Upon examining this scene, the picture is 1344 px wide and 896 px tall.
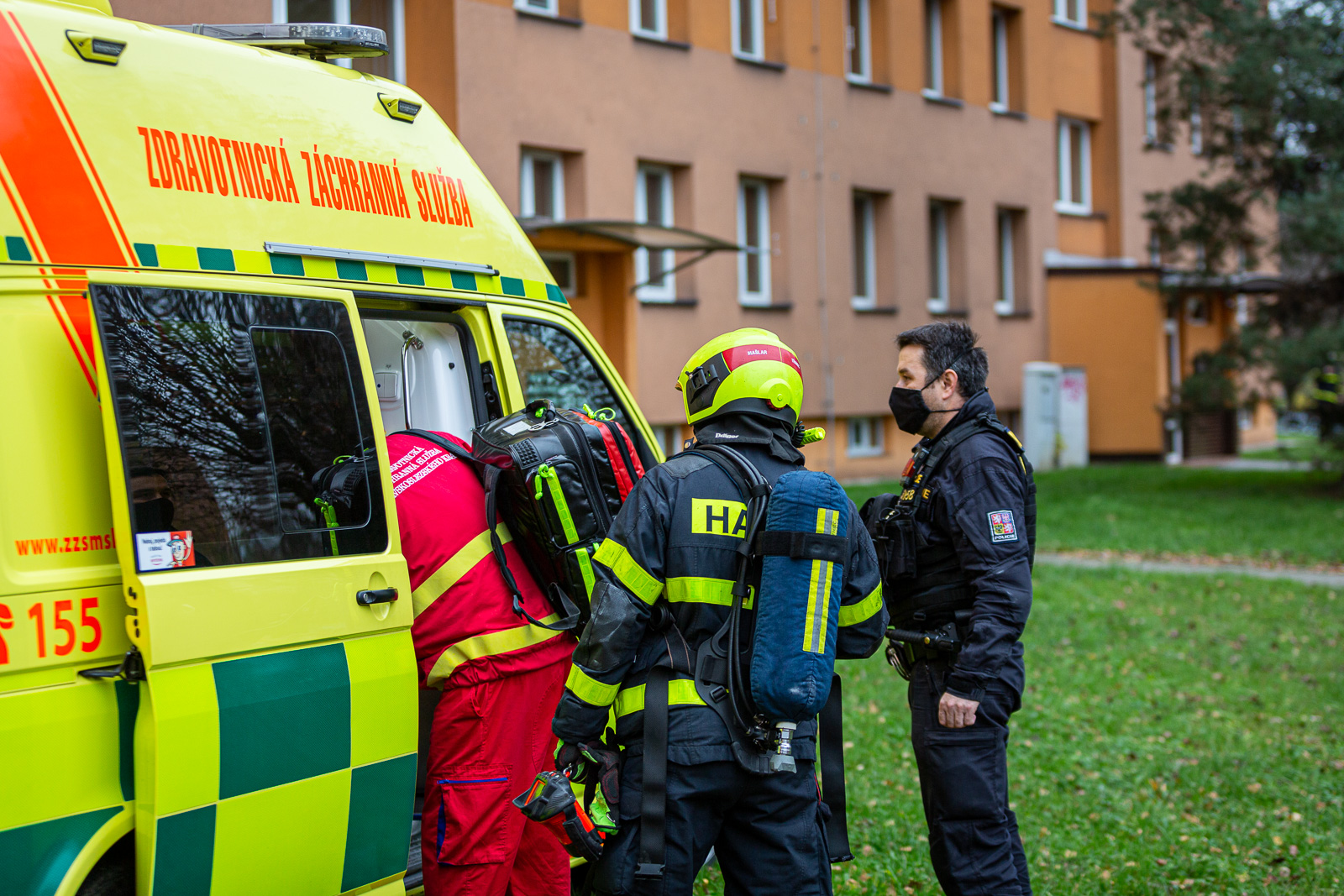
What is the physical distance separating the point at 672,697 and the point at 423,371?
168cm

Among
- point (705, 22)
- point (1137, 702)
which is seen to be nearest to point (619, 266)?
point (705, 22)

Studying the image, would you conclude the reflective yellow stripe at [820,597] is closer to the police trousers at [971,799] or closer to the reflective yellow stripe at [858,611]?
the reflective yellow stripe at [858,611]

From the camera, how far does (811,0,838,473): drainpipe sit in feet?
A: 59.5

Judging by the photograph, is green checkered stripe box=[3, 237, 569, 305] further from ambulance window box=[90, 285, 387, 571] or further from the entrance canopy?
the entrance canopy

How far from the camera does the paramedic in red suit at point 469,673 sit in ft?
11.6

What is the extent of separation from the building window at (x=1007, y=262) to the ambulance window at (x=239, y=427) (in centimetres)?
2042

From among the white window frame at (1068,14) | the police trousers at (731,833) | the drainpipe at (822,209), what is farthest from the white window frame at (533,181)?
the white window frame at (1068,14)

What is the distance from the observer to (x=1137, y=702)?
24.7 feet

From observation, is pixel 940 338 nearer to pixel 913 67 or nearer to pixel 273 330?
pixel 273 330

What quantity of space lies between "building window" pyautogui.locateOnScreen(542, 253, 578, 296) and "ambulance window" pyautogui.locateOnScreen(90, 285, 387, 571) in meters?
12.0

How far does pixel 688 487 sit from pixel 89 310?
4.85 feet

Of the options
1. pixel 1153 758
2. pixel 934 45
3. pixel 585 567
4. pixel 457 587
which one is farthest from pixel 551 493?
pixel 934 45

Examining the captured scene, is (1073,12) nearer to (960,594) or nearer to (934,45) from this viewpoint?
(934,45)

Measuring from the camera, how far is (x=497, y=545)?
3623mm
